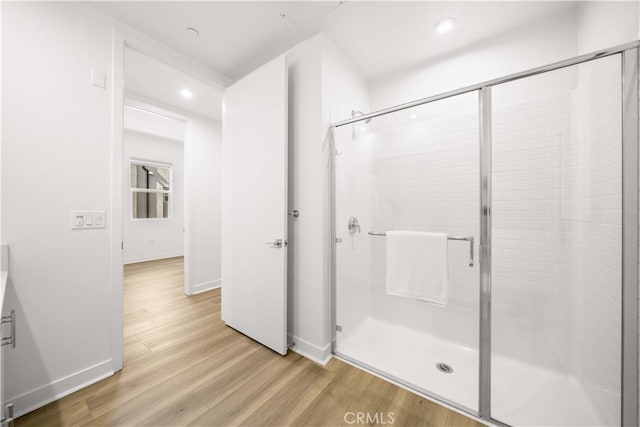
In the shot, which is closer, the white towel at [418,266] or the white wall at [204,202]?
the white towel at [418,266]

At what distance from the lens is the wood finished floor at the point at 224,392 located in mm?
1254

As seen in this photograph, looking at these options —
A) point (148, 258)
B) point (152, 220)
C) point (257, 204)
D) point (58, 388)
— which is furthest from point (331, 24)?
point (148, 258)

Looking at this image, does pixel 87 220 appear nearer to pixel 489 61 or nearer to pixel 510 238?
pixel 510 238

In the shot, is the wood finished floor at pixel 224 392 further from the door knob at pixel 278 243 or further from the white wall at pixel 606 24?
the white wall at pixel 606 24

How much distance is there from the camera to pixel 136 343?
1.94m

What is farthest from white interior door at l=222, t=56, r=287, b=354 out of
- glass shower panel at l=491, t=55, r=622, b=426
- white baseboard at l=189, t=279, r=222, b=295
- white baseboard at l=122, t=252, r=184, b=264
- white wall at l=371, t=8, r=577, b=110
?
white baseboard at l=122, t=252, r=184, b=264

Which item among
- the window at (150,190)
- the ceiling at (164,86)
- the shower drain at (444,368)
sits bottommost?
the shower drain at (444,368)

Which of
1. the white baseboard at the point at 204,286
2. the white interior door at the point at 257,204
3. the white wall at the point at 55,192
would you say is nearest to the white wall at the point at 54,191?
the white wall at the point at 55,192

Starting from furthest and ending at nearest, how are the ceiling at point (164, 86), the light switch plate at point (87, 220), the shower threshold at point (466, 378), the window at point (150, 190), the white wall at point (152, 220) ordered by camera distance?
1. the window at point (150, 190)
2. the white wall at point (152, 220)
3. the ceiling at point (164, 86)
4. the light switch plate at point (87, 220)
5. the shower threshold at point (466, 378)

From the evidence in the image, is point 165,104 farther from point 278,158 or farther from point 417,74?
point 417,74

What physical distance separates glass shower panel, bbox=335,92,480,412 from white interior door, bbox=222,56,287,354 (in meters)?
0.45

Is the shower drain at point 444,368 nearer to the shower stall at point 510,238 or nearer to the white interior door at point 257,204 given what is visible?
the shower stall at point 510,238

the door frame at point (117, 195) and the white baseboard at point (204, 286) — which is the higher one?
the door frame at point (117, 195)

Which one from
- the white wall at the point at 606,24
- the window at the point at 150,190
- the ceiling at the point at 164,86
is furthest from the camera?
the window at the point at 150,190
